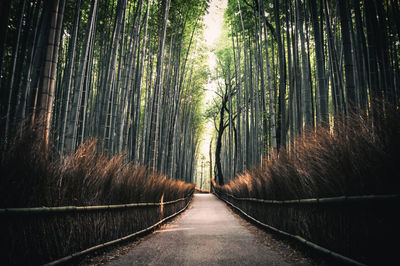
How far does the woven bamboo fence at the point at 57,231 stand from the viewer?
1.40m

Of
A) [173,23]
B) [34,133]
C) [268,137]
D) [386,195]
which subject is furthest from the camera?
[268,137]

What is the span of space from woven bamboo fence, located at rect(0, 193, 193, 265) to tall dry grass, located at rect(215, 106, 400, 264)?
201 centimetres

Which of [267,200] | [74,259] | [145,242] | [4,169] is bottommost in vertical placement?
[145,242]

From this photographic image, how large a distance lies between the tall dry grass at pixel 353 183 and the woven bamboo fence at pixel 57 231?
Answer: 2.01 meters

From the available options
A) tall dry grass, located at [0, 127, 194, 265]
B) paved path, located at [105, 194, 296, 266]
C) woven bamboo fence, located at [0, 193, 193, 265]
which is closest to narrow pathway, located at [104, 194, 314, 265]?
paved path, located at [105, 194, 296, 266]

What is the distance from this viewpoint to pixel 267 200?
4059 mm

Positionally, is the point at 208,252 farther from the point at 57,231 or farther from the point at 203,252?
the point at 57,231

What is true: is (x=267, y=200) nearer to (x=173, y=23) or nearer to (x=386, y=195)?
(x=386, y=195)

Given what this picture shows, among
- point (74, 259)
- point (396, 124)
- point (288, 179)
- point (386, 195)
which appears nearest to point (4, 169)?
point (74, 259)

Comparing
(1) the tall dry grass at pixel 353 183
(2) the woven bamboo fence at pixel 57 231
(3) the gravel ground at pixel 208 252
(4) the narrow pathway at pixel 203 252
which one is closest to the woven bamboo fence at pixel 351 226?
(1) the tall dry grass at pixel 353 183

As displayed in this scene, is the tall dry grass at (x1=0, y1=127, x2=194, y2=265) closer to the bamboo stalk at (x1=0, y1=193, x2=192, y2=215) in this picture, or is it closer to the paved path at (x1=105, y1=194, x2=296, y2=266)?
the bamboo stalk at (x1=0, y1=193, x2=192, y2=215)

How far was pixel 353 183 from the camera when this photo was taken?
168 centimetres

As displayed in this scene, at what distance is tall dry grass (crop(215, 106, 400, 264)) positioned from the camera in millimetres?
1349

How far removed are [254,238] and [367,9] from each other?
3281 millimetres
